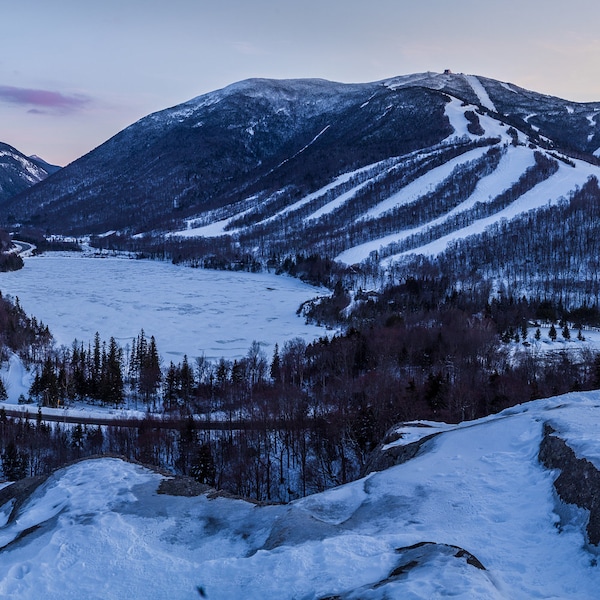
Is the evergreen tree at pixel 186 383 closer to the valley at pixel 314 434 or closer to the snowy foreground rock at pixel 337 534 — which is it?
the valley at pixel 314 434

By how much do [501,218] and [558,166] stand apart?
175 ft

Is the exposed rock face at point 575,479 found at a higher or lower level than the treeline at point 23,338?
higher

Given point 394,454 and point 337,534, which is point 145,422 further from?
point 337,534

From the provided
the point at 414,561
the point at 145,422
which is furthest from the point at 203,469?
the point at 414,561

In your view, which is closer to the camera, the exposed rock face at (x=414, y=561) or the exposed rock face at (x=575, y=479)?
the exposed rock face at (x=414, y=561)

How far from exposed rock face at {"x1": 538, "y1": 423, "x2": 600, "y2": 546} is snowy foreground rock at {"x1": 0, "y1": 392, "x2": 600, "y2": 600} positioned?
13 centimetres

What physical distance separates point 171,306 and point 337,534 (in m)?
98.7

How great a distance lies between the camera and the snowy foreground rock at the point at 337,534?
10312 millimetres

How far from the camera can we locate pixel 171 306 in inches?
4220

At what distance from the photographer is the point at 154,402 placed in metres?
56.7

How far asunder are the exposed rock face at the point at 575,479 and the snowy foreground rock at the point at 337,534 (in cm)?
13

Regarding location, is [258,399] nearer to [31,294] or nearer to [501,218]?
[31,294]

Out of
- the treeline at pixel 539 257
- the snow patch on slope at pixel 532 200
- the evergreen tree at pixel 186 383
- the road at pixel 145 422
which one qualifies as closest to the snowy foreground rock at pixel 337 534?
the road at pixel 145 422

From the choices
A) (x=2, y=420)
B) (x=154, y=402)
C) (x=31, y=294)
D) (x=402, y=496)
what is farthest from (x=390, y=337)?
(x=31, y=294)
